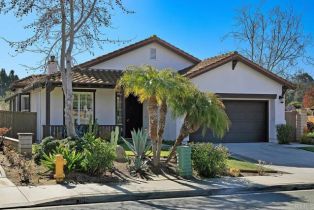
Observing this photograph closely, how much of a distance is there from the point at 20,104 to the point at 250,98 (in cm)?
1395

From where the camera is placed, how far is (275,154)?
62.4 feet

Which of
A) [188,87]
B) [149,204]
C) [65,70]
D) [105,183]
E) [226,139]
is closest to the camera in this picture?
[149,204]

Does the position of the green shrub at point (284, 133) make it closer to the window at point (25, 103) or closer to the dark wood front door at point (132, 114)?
the dark wood front door at point (132, 114)

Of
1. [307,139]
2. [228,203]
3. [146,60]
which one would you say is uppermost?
[146,60]

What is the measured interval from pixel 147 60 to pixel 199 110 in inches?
476

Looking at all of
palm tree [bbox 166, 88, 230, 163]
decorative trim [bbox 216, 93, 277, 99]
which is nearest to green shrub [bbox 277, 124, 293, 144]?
decorative trim [bbox 216, 93, 277, 99]

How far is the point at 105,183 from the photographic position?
468 inches

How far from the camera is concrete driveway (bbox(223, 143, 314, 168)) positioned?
17.0 meters

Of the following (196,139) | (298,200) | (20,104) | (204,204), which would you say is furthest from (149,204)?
(20,104)

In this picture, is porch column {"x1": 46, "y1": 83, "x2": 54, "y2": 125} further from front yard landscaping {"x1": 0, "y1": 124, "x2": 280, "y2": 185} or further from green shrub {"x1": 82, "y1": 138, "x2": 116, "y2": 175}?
green shrub {"x1": 82, "y1": 138, "x2": 116, "y2": 175}

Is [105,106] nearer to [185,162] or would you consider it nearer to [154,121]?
[154,121]

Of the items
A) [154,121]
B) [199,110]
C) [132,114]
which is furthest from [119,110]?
[199,110]

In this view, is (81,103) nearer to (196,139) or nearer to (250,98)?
(196,139)

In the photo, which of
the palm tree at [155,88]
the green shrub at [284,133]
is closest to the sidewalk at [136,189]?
the palm tree at [155,88]
